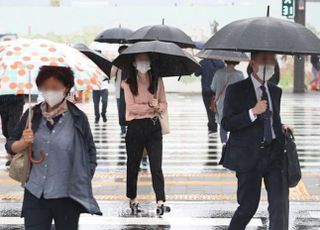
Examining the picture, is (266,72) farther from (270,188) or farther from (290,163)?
(270,188)

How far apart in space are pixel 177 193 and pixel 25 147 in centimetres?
420

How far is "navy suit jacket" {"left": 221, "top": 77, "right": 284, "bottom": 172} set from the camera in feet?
17.7

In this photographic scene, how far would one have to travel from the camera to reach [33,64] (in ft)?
14.7

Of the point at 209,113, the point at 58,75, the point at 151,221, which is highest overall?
the point at 58,75

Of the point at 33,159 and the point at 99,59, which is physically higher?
the point at 99,59

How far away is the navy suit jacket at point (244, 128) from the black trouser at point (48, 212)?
1.39m

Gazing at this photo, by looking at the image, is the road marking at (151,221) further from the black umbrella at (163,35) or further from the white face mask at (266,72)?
the black umbrella at (163,35)

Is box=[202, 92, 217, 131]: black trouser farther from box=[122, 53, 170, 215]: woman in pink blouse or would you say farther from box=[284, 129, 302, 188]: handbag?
box=[284, 129, 302, 188]: handbag

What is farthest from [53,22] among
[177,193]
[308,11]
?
[177,193]

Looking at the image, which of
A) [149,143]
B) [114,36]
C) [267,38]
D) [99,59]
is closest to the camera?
[267,38]

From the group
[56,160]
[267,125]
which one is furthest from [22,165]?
[267,125]

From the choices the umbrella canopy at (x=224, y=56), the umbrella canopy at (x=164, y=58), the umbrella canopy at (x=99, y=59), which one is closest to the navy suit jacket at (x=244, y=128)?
the umbrella canopy at (x=164, y=58)

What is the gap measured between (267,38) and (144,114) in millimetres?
2363

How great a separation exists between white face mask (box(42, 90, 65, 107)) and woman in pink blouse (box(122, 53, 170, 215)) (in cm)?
264
